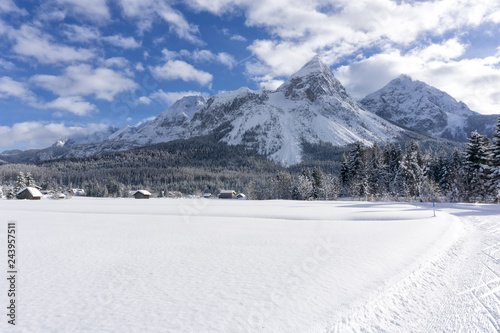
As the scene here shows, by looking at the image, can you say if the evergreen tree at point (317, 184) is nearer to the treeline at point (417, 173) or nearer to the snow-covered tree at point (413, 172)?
the treeline at point (417, 173)

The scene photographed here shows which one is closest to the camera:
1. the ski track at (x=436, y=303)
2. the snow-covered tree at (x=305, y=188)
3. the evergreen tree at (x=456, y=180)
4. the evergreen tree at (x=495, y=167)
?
the ski track at (x=436, y=303)

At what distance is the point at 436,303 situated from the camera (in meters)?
5.98

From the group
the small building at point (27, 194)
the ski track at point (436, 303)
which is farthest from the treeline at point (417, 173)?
the small building at point (27, 194)

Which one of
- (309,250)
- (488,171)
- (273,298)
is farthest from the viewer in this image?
(488,171)

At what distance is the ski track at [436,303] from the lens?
5.11 m

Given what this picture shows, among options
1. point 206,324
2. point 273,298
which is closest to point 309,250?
point 273,298

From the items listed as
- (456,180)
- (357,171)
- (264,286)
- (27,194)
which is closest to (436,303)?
(264,286)

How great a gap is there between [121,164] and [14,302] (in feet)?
708

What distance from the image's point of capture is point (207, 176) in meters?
158

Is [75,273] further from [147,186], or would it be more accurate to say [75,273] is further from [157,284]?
[147,186]

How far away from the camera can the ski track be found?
16.8 feet

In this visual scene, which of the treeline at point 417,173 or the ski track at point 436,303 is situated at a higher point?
the treeline at point 417,173

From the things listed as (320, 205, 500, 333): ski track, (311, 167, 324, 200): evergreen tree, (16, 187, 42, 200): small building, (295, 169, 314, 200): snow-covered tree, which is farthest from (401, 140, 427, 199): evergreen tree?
(16, 187, 42, 200): small building

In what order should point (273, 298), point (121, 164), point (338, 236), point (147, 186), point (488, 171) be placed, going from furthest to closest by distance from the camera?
point (121, 164), point (147, 186), point (488, 171), point (338, 236), point (273, 298)
